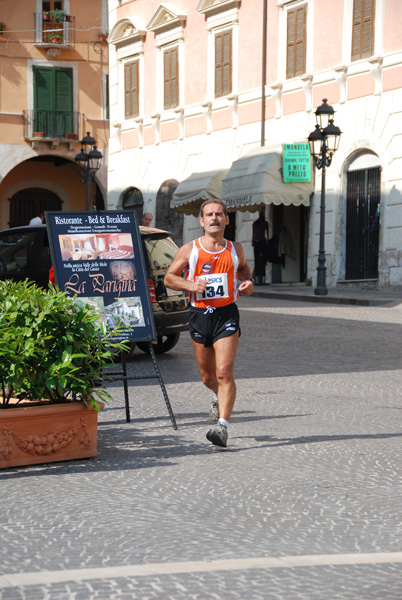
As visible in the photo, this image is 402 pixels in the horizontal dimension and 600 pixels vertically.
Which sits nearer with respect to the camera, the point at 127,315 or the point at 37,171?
the point at 127,315

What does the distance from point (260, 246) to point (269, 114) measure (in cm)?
362

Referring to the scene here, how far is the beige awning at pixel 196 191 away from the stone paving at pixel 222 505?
20.6 metres

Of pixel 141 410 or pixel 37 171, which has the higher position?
pixel 37 171

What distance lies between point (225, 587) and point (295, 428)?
13.7ft

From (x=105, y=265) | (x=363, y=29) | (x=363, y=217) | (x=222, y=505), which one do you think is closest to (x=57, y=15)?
(x=363, y=29)

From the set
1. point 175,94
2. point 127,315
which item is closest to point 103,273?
point 127,315

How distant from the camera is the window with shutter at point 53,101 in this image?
145 feet

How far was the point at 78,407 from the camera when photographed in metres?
7.05

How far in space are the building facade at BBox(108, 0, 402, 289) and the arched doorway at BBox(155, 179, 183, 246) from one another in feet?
0.20

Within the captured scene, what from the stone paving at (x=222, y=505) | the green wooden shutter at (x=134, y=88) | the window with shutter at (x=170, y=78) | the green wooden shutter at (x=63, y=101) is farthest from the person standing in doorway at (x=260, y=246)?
the stone paving at (x=222, y=505)

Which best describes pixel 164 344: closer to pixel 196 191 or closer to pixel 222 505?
pixel 222 505

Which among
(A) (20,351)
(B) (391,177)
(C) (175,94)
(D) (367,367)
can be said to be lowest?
(D) (367,367)

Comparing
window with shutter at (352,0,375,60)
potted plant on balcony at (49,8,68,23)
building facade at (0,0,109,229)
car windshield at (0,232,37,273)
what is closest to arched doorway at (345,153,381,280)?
window with shutter at (352,0,375,60)

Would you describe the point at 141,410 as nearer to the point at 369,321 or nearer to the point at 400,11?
the point at 369,321
